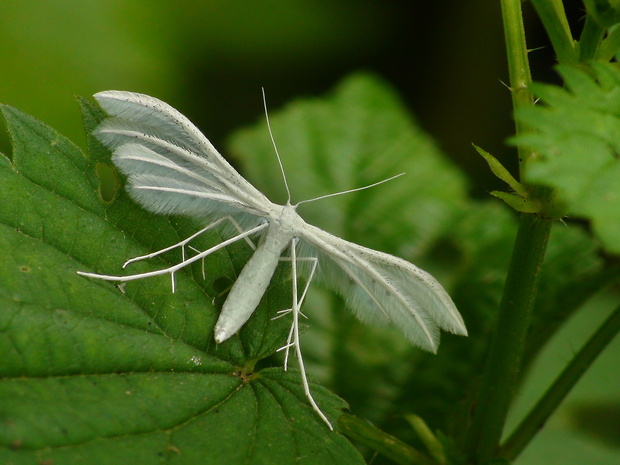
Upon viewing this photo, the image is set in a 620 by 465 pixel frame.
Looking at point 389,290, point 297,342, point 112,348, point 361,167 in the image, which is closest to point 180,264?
point 112,348

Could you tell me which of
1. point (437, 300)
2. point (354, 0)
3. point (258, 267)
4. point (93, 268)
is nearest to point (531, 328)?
point (437, 300)

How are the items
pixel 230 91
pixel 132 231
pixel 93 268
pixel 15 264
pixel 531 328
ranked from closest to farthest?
pixel 15 264 < pixel 93 268 < pixel 132 231 < pixel 531 328 < pixel 230 91

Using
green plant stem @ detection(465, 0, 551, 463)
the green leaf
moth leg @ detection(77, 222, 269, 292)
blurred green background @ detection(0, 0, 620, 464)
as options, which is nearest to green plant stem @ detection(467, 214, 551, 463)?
green plant stem @ detection(465, 0, 551, 463)

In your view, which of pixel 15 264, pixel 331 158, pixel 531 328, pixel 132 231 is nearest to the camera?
pixel 15 264

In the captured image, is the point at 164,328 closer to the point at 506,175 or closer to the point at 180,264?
the point at 180,264

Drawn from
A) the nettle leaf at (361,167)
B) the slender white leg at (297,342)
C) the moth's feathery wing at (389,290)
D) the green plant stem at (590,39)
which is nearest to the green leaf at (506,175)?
the green plant stem at (590,39)

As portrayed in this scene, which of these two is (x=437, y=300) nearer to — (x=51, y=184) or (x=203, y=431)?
(x=203, y=431)
